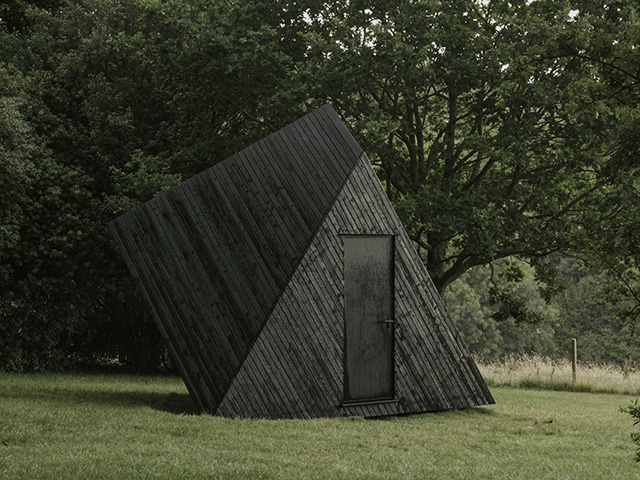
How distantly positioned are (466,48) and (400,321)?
26.0 feet

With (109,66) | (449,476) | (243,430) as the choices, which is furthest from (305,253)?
(109,66)

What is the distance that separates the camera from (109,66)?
17047 mm

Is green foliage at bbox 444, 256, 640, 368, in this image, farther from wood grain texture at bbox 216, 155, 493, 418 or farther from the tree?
wood grain texture at bbox 216, 155, 493, 418

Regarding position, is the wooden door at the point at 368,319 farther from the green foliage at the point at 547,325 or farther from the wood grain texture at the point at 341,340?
the green foliage at the point at 547,325

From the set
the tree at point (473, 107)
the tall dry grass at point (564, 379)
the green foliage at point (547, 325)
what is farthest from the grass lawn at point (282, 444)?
the green foliage at point (547, 325)

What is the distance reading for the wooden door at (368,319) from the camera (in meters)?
9.86

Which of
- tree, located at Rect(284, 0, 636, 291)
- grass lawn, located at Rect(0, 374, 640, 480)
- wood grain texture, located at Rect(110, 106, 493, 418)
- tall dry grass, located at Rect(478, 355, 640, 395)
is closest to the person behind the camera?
grass lawn, located at Rect(0, 374, 640, 480)

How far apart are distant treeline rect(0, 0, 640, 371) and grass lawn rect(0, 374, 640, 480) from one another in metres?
4.99

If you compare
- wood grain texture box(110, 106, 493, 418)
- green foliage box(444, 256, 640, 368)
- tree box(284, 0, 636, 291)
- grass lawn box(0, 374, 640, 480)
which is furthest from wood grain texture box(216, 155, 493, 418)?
green foliage box(444, 256, 640, 368)

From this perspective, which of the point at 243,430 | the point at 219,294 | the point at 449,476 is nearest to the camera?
the point at 449,476

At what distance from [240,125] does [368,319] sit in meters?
9.16

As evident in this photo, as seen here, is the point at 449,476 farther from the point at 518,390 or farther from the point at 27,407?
the point at 518,390

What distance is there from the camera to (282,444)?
24.4 ft

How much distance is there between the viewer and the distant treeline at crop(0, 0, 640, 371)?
14.7m
